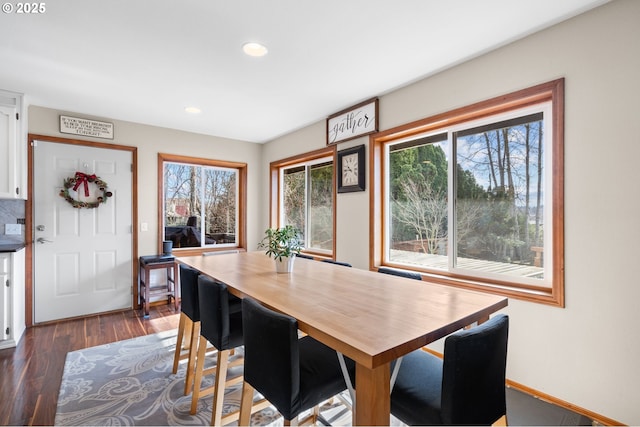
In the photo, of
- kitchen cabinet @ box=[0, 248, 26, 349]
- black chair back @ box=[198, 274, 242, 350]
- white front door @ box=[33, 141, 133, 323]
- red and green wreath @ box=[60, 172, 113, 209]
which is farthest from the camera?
red and green wreath @ box=[60, 172, 113, 209]

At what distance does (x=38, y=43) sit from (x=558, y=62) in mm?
3534

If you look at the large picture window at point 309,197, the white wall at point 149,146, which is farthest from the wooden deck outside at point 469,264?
the white wall at point 149,146

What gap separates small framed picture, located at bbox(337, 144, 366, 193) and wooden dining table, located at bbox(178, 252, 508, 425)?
1.48 metres

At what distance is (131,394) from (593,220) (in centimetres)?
320

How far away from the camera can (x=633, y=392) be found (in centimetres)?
169

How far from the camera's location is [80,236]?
3676mm

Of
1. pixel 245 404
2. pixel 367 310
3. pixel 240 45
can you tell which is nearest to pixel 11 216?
pixel 240 45

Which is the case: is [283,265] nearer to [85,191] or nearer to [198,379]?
[198,379]

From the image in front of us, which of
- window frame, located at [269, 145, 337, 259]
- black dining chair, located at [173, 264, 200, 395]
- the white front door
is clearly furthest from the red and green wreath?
black dining chair, located at [173, 264, 200, 395]

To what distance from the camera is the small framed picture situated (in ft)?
10.9

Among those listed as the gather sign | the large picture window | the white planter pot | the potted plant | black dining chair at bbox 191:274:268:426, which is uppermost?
the gather sign

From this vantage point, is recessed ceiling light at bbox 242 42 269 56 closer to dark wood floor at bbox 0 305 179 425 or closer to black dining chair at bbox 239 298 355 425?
black dining chair at bbox 239 298 355 425

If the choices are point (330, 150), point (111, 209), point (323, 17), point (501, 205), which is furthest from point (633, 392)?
point (111, 209)

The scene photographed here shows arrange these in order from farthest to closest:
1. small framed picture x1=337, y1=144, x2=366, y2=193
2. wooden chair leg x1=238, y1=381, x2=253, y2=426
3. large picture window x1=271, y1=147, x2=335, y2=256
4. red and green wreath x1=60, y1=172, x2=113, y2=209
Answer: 1. large picture window x1=271, y1=147, x2=335, y2=256
2. red and green wreath x1=60, y1=172, x2=113, y2=209
3. small framed picture x1=337, y1=144, x2=366, y2=193
4. wooden chair leg x1=238, y1=381, x2=253, y2=426
